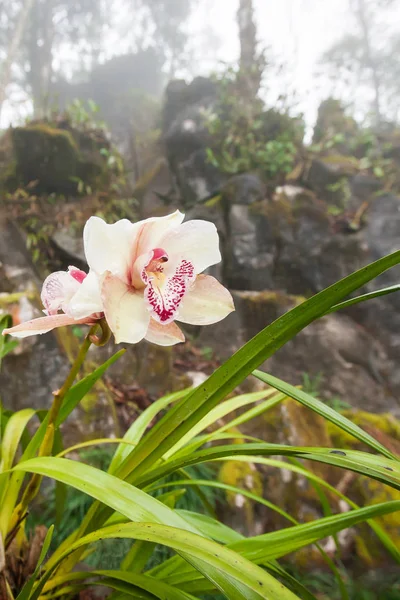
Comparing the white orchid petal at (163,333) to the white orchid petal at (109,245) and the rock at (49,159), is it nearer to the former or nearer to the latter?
the white orchid petal at (109,245)

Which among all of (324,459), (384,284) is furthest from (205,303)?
(384,284)

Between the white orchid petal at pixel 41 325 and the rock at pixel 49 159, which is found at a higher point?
the rock at pixel 49 159

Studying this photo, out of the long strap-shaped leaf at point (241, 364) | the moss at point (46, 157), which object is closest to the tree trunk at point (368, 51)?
the moss at point (46, 157)

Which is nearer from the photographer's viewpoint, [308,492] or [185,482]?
[185,482]

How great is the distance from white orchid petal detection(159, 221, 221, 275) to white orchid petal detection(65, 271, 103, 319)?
A: 0.44 ft

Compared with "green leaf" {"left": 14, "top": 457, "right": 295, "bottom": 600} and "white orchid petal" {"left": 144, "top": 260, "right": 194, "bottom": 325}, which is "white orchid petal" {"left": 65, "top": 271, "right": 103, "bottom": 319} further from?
"green leaf" {"left": 14, "top": 457, "right": 295, "bottom": 600}

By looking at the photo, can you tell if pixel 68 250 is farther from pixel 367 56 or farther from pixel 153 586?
pixel 367 56

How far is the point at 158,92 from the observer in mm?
13320

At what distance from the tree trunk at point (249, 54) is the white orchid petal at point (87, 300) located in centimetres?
617

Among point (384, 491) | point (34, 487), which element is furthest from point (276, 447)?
point (384, 491)

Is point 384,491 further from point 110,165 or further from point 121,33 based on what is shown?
point 121,33

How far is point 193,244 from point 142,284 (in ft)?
0.36

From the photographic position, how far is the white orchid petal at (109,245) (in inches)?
19.6

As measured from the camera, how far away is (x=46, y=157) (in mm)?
3447
